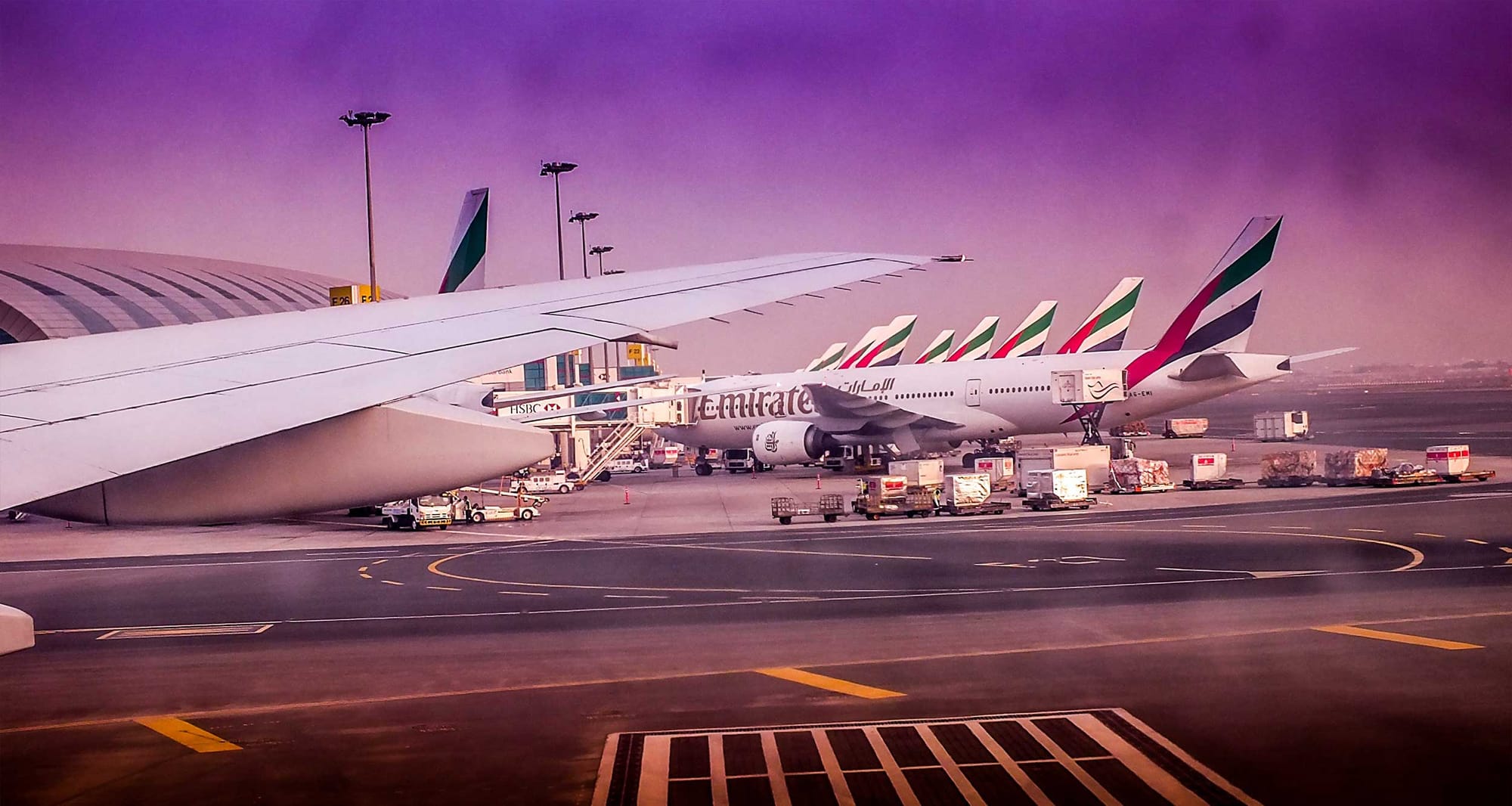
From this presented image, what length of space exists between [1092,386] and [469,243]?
109ft

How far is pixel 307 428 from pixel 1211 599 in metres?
15.8

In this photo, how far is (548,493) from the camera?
5116 centimetres

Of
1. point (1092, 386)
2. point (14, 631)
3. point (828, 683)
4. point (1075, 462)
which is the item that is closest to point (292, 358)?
point (14, 631)

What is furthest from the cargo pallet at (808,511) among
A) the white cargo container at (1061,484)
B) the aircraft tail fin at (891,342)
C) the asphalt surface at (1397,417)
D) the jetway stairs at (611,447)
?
the aircraft tail fin at (891,342)

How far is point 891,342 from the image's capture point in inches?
3142

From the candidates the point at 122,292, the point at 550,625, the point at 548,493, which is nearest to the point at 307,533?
the point at 548,493

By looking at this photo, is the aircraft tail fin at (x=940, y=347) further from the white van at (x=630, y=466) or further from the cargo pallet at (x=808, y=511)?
the cargo pallet at (x=808, y=511)

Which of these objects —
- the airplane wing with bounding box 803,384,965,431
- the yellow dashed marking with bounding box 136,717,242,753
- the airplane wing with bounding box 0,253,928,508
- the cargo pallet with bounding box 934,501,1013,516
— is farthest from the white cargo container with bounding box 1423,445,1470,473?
the yellow dashed marking with bounding box 136,717,242,753

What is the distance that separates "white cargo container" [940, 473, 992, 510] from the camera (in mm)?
35094

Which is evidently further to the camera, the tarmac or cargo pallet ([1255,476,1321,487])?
cargo pallet ([1255,476,1321,487])

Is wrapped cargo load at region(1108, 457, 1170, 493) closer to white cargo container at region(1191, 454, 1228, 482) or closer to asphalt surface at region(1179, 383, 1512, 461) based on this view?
white cargo container at region(1191, 454, 1228, 482)

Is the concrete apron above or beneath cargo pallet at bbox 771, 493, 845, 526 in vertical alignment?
above

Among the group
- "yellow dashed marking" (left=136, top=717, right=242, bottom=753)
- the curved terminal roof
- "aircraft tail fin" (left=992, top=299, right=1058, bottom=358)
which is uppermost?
"aircraft tail fin" (left=992, top=299, right=1058, bottom=358)

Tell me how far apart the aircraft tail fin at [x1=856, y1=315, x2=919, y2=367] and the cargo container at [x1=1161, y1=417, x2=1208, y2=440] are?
16.4m
